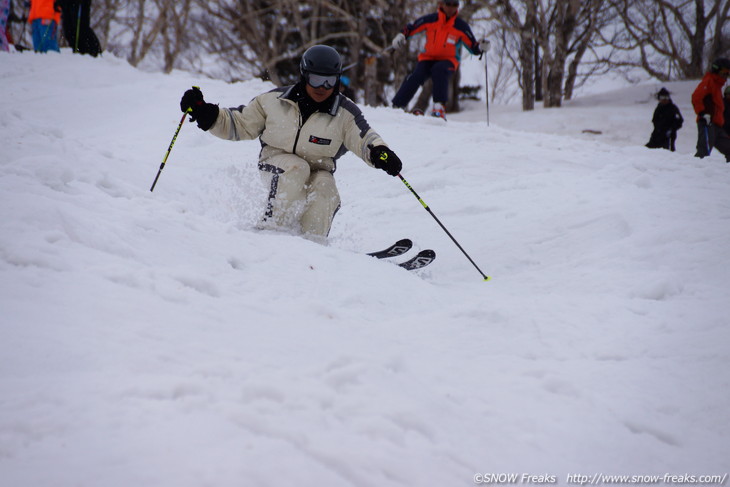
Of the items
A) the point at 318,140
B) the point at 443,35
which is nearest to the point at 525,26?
the point at 443,35

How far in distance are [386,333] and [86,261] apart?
1319 millimetres

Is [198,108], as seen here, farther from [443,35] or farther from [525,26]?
[525,26]

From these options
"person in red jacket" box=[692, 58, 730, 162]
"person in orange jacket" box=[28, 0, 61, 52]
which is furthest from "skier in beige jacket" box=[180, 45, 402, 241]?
"person in orange jacket" box=[28, 0, 61, 52]

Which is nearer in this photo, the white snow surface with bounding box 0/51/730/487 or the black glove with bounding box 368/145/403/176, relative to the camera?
the white snow surface with bounding box 0/51/730/487

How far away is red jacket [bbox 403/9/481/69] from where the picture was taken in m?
8.12

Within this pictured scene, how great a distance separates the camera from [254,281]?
2.53 m

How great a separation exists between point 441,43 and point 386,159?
5310 mm

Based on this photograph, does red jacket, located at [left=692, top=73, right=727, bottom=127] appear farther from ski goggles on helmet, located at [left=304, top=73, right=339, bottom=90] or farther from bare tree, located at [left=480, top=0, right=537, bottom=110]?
bare tree, located at [left=480, top=0, right=537, bottom=110]

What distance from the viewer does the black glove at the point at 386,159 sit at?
3.71 meters

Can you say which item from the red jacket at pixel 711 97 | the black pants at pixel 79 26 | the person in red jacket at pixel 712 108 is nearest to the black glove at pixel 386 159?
the person in red jacket at pixel 712 108

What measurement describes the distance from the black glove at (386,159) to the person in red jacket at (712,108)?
6019 mm

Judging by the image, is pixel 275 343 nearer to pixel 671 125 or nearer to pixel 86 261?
pixel 86 261

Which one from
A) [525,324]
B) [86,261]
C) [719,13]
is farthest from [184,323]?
[719,13]

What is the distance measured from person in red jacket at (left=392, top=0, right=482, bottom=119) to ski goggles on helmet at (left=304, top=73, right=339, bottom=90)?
193 inches
